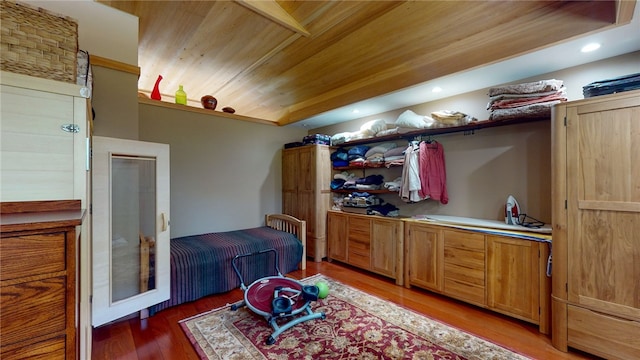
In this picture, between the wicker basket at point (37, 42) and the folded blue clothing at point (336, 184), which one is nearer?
the wicker basket at point (37, 42)

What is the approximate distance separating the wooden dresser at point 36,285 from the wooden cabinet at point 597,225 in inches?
116

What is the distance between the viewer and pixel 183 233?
3.68 meters

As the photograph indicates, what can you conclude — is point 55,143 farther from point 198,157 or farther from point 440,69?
point 440,69

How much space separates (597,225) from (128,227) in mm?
3816

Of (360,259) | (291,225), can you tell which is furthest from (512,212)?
(291,225)

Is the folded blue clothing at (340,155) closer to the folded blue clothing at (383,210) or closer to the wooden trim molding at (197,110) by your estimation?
the folded blue clothing at (383,210)

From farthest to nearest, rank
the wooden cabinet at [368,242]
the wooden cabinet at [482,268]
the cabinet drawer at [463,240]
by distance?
the wooden cabinet at [368,242] → the cabinet drawer at [463,240] → the wooden cabinet at [482,268]

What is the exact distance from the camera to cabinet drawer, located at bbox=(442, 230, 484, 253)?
2.54 meters

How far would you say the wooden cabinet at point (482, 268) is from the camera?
2.23m

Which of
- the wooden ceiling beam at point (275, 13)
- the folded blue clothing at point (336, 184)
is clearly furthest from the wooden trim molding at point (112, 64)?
the folded blue clothing at point (336, 184)

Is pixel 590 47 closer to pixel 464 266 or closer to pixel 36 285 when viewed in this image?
pixel 464 266

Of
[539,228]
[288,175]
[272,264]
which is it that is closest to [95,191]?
[272,264]

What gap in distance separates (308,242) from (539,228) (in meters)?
2.97

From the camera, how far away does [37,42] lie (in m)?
1.16
